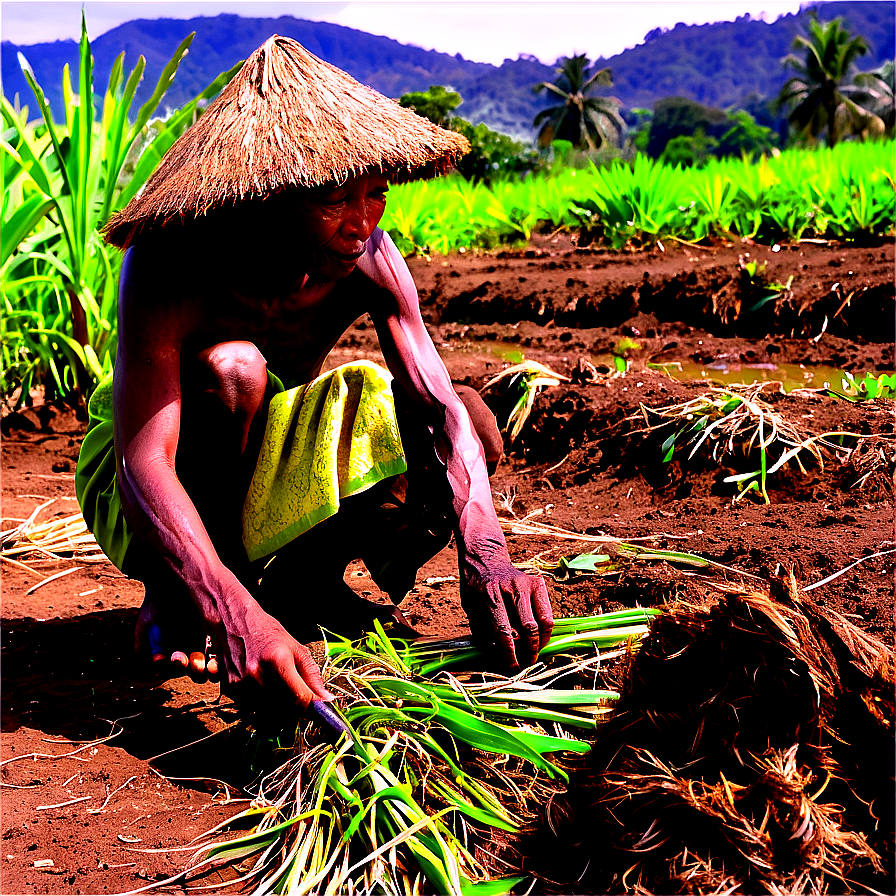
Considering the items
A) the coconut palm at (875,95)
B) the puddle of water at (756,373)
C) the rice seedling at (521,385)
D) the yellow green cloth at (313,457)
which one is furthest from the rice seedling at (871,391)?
the coconut palm at (875,95)

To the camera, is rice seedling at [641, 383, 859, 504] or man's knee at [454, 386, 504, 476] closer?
man's knee at [454, 386, 504, 476]

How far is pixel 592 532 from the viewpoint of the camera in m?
2.49

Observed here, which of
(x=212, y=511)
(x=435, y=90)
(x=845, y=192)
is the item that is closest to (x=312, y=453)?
(x=212, y=511)

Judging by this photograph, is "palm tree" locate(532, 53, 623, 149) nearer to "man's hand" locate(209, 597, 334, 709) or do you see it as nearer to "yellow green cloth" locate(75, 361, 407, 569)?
"yellow green cloth" locate(75, 361, 407, 569)

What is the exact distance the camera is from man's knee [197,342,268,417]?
168 cm

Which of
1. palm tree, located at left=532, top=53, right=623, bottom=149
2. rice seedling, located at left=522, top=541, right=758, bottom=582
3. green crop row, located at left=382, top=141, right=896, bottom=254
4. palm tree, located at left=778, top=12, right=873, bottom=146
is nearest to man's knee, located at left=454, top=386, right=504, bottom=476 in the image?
rice seedling, located at left=522, top=541, right=758, bottom=582

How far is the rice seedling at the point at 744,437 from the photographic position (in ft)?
8.88

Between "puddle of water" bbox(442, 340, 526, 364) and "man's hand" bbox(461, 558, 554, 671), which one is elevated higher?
"man's hand" bbox(461, 558, 554, 671)

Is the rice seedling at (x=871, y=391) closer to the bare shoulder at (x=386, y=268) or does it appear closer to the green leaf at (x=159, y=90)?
the bare shoulder at (x=386, y=268)

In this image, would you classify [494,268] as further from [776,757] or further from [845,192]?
A: [776,757]

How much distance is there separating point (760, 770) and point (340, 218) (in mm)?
1080

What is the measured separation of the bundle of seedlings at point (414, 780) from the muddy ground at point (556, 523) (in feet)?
0.42

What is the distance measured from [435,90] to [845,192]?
27.2m

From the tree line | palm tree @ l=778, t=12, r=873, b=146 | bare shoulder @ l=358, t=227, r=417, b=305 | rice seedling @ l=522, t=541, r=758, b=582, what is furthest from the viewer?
palm tree @ l=778, t=12, r=873, b=146
